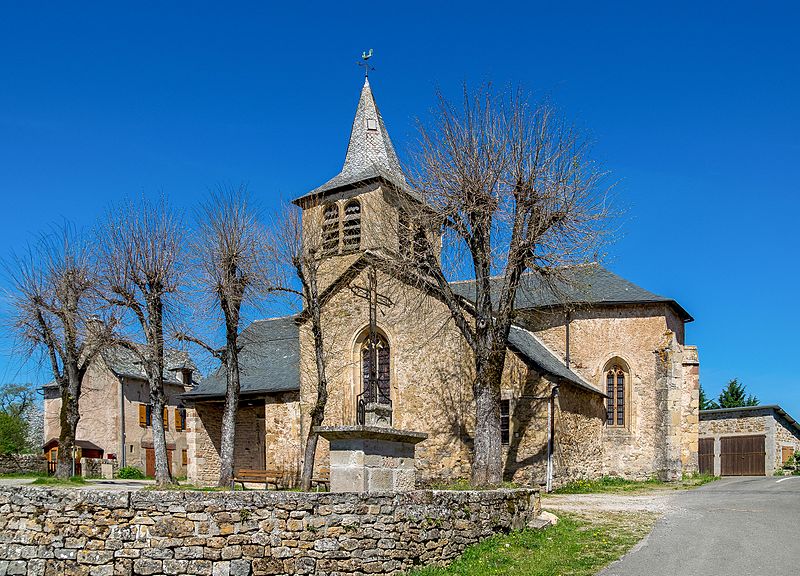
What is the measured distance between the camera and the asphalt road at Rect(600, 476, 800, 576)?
1027 cm

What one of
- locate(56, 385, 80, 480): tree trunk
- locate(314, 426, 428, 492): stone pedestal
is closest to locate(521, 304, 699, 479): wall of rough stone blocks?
locate(314, 426, 428, 492): stone pedestal

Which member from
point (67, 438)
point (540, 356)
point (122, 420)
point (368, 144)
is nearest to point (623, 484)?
point (540, 356)

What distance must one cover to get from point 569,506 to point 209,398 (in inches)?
654

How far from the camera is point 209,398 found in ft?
97.8

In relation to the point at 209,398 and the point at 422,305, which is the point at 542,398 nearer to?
the point at 422,305

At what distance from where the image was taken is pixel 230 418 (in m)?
23.0

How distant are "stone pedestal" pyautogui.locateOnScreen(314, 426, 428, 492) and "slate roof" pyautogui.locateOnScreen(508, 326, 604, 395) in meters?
10.5

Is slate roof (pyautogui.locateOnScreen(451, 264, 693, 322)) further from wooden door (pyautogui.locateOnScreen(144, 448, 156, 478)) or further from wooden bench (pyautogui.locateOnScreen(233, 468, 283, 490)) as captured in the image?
wooden door (pyautogui.locateOnScreen(144, 448, 156, 478))

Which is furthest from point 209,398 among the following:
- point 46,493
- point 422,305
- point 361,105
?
point 46,493

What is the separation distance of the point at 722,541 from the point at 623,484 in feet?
45.1

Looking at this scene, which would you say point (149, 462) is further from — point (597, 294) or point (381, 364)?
point (597, 294)

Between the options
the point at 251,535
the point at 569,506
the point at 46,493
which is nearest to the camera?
the point at 251,535

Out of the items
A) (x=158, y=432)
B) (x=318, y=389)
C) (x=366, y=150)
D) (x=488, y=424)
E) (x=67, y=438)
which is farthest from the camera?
(x=366, y=150)

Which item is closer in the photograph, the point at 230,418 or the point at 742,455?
the point at 230,418
